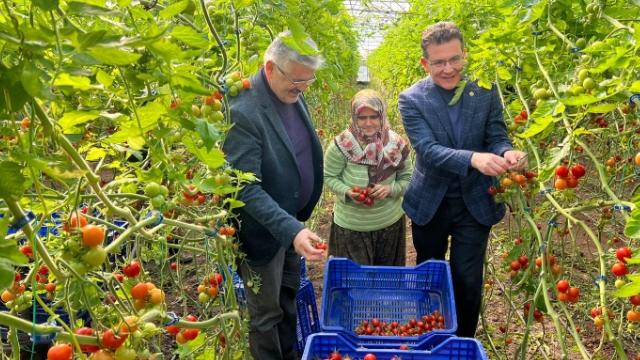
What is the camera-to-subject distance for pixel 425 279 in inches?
97.3

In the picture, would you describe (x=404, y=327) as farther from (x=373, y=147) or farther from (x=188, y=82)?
(x=188, y=82)

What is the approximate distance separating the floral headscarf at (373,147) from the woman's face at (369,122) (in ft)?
0.05

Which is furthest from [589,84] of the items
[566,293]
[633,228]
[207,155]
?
[207,155]

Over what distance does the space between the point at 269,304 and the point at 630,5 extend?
1686mm

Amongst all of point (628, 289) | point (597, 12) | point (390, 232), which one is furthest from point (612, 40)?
point (390, 232)

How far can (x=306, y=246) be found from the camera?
1.81 meters

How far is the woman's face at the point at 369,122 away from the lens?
269cm

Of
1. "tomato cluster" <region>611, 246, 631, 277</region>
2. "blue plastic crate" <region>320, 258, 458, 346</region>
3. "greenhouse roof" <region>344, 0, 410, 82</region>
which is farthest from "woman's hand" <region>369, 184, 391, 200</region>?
"greenhouse roof" <region>344, 0, 410, 82</region>

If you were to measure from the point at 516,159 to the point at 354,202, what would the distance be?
0.90m

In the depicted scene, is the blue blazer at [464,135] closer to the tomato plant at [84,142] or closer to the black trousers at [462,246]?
the black trousers at [462,246]

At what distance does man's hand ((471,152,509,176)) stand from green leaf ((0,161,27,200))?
1.69m

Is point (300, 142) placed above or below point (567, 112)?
below

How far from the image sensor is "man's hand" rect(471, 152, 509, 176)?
195 cm

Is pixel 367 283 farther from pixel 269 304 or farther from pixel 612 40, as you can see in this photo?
pixel 612 40
